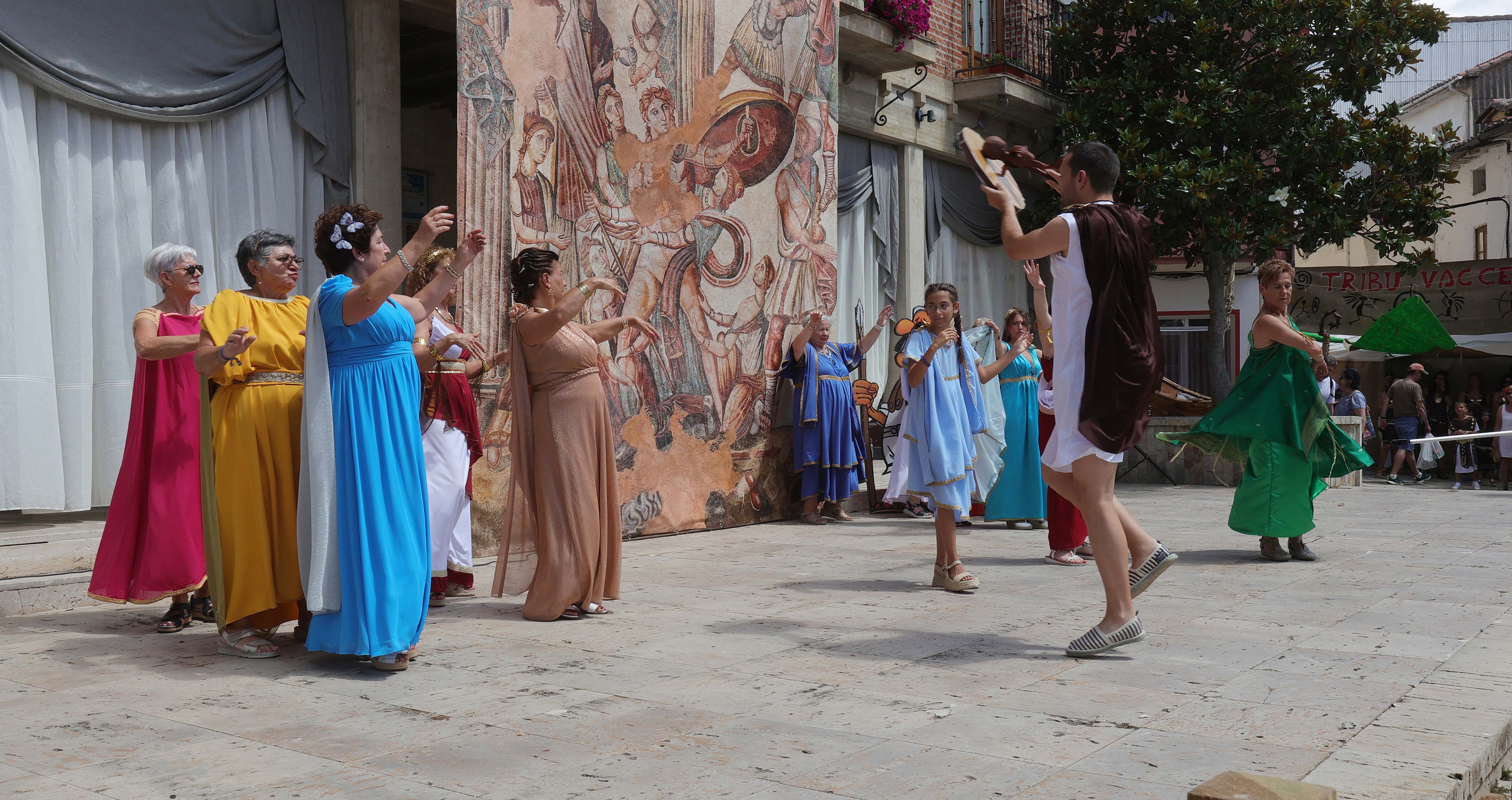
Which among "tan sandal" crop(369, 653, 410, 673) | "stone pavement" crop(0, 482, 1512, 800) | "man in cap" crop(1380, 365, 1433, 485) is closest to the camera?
"stone pavement" crop(0, 482, 1512, 800)

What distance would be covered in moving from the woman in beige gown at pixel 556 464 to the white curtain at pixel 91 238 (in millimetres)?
2621

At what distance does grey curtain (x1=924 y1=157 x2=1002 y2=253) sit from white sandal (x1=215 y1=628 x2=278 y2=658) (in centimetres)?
1142

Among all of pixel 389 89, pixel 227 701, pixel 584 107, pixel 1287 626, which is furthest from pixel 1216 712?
pixel 389 89

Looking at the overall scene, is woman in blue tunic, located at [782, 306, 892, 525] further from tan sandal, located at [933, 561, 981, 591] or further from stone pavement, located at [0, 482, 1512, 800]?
tan sandal, located at [933, 561, 981, 591]

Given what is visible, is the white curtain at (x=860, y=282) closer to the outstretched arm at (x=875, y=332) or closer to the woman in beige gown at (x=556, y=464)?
the outstretched arm at (x=875, y=332)

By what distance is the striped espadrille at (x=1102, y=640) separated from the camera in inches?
187

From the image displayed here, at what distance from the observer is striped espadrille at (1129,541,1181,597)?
16.2ft

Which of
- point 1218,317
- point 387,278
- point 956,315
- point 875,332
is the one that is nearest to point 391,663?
Answer: point 387,278

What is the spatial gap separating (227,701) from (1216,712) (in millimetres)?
3366

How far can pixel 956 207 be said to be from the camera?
1581 centimetres

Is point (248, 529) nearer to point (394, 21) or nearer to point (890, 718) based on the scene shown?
point (890, 718)

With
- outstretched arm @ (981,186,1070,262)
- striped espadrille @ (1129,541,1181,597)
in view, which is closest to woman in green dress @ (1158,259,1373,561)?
striped espadrille @ (1129,541,1181,597)

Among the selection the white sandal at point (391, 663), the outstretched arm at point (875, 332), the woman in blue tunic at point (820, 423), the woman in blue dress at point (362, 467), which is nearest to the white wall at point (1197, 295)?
the woman in blue tunic at point (820, 423)

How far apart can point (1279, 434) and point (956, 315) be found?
2.58m
